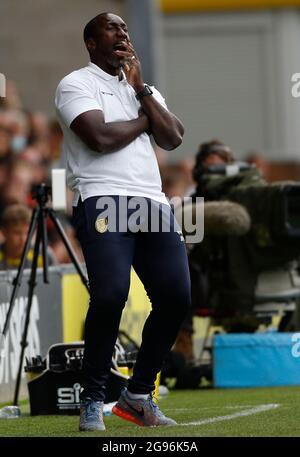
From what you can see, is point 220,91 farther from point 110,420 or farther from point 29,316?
point 110,420

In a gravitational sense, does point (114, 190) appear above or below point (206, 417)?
above

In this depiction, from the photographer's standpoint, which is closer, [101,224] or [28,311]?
[101,224]

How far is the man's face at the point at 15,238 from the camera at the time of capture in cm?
1271

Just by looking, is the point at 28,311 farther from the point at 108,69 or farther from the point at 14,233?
the point at 14,233

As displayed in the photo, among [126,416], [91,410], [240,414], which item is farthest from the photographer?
[240,414]

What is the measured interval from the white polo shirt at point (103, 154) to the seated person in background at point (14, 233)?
4.75 m

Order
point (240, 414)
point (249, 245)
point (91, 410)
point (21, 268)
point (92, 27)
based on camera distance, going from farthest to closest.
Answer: point (249, 245)
point (21, 268)
point (240, 414)
point (92, 27)
point (91, 410)

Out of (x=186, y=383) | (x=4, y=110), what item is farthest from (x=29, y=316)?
(x=4, y=110)

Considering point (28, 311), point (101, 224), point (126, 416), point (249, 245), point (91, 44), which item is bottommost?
point (126, 416)

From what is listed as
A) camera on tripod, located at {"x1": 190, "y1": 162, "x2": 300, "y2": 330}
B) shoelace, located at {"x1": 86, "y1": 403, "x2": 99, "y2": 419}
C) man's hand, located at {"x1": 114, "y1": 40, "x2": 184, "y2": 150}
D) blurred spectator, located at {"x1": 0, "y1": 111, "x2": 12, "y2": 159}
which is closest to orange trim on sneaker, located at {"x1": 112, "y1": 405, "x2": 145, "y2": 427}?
shoelace, located at {"x1": 86, "y1": 403, "x2": 99, "y2": 419}

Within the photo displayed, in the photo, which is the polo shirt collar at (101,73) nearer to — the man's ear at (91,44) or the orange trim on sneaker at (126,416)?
the man's ear at (91,44)

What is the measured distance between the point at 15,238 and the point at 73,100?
519cm

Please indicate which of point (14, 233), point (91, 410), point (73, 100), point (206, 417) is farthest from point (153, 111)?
point (14, 233)

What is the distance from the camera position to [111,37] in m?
7.86
